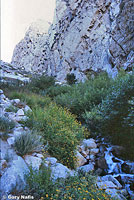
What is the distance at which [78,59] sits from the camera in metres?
21.7

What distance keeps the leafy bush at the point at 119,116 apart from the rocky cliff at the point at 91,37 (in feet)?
25.9

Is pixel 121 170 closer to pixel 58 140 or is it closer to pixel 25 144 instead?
pixel 58 140

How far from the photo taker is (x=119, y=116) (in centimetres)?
451

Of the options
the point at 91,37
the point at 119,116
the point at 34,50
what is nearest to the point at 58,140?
the point at 119,116

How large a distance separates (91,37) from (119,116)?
18518mm

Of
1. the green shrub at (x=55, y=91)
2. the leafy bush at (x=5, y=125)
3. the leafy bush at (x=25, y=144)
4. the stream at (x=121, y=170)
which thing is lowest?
the stream at (x=121, y=170)

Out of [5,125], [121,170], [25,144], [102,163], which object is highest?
[5,125]

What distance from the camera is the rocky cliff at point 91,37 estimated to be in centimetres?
1358

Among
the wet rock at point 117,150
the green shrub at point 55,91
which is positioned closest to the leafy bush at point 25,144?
the wet rock at point 117,150

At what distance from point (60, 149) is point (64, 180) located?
91 centimetres

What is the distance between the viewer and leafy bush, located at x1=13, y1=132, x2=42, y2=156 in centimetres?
244

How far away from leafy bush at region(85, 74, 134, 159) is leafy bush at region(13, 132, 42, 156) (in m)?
2.68

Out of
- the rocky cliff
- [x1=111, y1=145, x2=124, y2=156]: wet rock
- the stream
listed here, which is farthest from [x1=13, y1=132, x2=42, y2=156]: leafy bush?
the rocky cliff

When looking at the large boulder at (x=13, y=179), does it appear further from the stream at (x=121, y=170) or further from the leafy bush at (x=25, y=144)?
the stream at (x=121, y=170)
